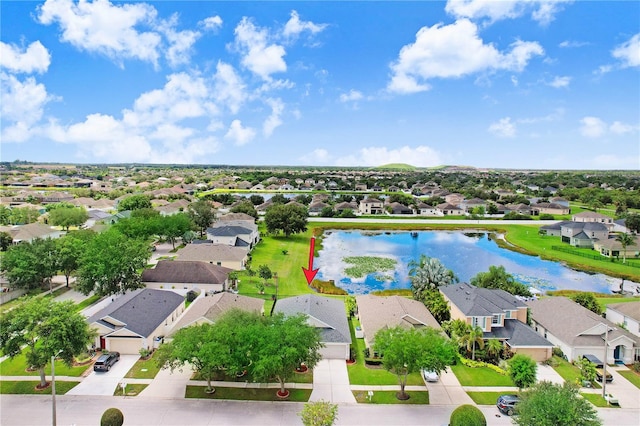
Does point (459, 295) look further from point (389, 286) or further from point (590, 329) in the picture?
point (389, 286)

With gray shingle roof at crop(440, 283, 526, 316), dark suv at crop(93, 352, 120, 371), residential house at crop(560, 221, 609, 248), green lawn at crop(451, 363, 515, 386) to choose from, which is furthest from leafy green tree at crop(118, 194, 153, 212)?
residential house at crop(560, 221, 609, 248)

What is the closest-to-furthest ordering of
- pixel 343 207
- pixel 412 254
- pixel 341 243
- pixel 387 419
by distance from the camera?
1. pixel 387 419
2. pixel 412 254
3. pixel 341 243
4. pixel 343 207

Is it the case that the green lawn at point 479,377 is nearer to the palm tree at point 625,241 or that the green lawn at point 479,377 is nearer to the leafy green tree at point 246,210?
the palm tree at point 625,241

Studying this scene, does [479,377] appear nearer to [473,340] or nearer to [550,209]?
[473,340]

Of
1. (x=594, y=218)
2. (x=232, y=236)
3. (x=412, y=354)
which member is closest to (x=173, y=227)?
(x=232, y=236)

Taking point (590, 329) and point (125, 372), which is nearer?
point (125, 372)

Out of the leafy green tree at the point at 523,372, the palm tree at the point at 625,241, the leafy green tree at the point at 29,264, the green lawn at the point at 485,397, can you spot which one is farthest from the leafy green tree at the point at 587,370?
the leafy green tree at the point at 29,264

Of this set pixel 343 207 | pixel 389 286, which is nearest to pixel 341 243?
pixel 389 286
